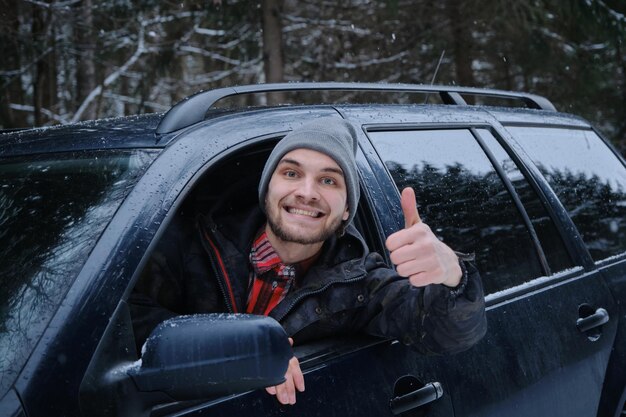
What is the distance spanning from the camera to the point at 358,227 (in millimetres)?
2285

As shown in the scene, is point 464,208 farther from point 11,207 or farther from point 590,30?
point 590,30

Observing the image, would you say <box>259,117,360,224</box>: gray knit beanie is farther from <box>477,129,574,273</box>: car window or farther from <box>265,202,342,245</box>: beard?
<box>477,129,574,273</box>: car window

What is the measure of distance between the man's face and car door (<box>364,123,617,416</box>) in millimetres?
251

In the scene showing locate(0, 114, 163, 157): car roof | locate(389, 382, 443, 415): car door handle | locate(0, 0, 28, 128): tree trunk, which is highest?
locate(0, 0, 28, 128): tree trunk

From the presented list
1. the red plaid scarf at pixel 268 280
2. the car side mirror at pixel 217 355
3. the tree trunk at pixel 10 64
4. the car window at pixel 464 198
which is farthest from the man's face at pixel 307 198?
the tree trunk at pixel 10 64

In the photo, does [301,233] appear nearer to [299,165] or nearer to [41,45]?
[299,165]

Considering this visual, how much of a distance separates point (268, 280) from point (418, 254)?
0.66m

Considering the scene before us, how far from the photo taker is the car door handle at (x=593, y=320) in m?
2.54

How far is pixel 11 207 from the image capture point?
72.5 inches

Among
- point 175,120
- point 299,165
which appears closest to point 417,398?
point 299,165

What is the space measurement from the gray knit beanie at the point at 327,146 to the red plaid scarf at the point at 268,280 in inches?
8.1

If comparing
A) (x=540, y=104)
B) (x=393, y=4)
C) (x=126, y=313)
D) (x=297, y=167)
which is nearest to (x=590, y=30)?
(x=393, y=4)

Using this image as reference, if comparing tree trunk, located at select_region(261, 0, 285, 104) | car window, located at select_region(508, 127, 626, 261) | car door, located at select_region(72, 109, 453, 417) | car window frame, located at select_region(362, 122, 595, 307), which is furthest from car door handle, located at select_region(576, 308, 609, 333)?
tree trunk, located at select_region(261, 0, 285, 104)

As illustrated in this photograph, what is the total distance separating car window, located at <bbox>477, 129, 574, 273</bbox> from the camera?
108 inches
